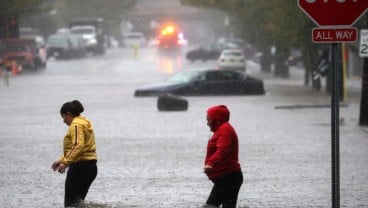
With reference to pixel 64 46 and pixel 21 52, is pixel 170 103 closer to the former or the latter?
pixel 21 52

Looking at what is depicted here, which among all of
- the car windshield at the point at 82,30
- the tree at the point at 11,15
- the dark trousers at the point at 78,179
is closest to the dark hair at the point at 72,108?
the dark trousers at the point at 78,179

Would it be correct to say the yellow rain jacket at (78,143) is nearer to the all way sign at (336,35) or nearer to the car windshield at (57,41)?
the all way sign at (336,35)

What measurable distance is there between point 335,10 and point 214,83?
31345 millimetres

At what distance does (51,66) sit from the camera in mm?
70125

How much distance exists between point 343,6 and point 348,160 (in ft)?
29.1

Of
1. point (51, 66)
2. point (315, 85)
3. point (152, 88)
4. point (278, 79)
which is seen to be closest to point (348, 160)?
point (152, 88)

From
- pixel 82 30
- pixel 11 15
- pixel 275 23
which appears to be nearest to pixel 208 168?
pixel 275 23

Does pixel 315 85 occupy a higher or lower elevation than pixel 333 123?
lower

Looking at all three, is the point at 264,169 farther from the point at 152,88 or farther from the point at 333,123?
the point at 152,88

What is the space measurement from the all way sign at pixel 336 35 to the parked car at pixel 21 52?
5067cm

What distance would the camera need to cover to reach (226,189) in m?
10.7

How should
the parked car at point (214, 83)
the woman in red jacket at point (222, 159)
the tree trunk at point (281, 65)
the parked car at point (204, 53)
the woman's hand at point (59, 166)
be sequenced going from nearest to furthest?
the woman in red jacket at point (222, 159), the woman's hand at point (59, 166), the parked car at point (214, 83), the tree trunk at point (281, 65), the parked car at point (204, 53)

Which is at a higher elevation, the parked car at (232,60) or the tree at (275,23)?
the tree at (275,23)

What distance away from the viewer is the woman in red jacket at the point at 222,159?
10.5 m
